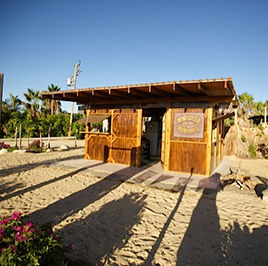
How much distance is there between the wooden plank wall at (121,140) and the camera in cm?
798

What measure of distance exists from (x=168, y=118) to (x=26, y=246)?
20.3ft

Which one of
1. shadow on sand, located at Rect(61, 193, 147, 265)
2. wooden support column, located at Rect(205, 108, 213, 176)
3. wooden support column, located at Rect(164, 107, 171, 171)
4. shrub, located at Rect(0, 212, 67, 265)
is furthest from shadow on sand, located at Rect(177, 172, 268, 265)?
wooden support column, located at Rect(164, 107, 171, 171)

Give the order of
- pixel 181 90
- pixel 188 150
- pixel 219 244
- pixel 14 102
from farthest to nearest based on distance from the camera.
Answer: pixel 14 102, pixel 188 150, pixel 181 90, pixel 219 244

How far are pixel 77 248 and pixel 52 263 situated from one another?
3.62ft

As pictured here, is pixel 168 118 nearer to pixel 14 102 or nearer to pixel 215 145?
pixel 215 145

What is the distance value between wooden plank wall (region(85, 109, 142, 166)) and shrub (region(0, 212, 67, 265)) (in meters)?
6.10

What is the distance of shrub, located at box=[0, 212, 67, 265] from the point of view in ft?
5.20

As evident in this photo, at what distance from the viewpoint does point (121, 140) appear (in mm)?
8289

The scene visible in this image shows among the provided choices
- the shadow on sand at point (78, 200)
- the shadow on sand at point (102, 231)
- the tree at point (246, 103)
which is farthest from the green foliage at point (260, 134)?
the tree at point (246, 103)

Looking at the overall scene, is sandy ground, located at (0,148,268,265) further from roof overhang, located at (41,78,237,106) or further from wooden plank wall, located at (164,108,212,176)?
roof overhang, located at (41,78,237,106)

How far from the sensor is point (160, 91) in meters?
6.78

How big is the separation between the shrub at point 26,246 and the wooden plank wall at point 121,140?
6103mm

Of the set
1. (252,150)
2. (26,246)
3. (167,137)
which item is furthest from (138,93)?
(252,150)

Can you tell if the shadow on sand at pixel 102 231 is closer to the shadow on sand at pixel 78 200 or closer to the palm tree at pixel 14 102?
the shadow on sand at pixel 78 200
